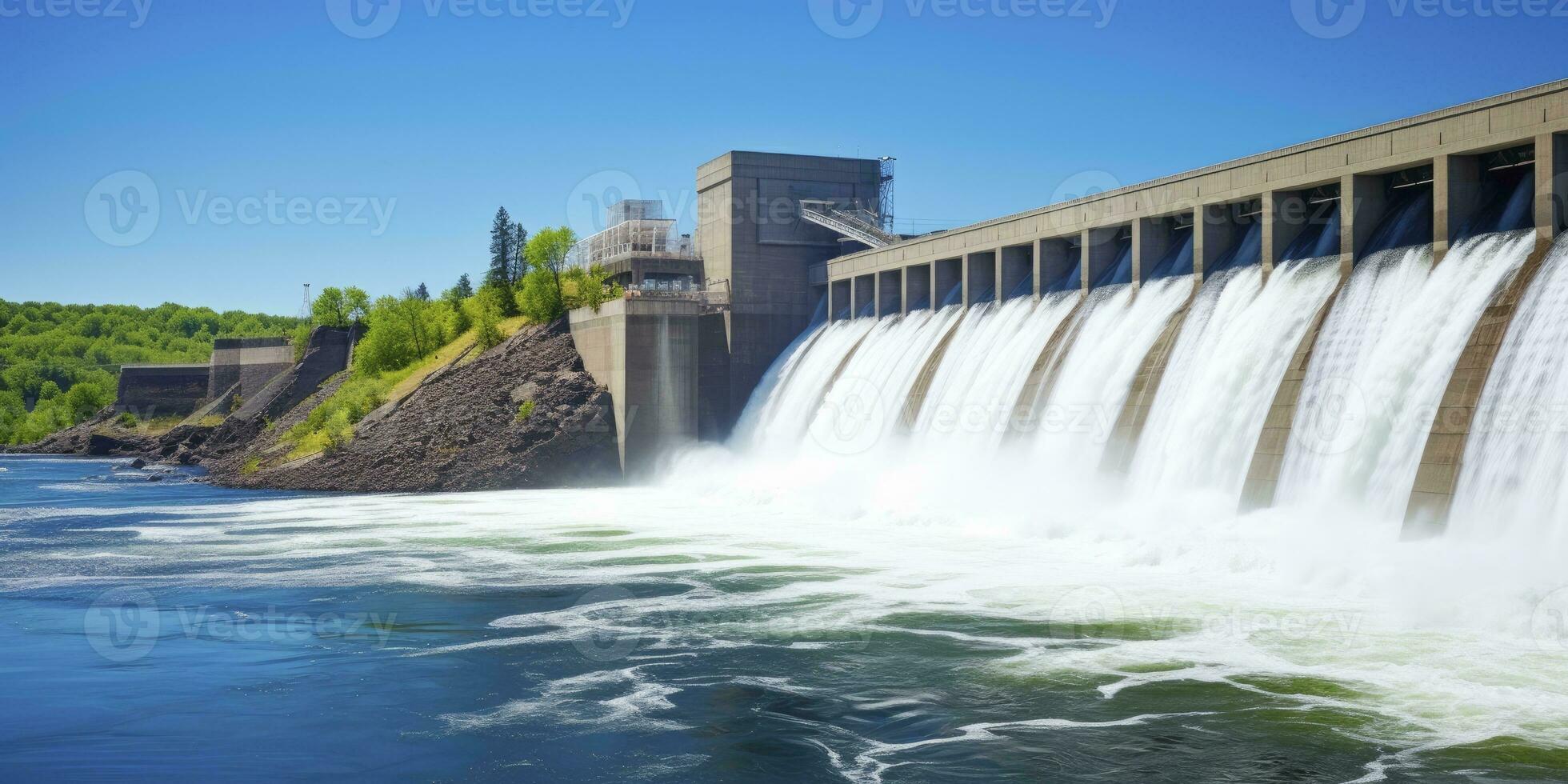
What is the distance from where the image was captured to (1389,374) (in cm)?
2767

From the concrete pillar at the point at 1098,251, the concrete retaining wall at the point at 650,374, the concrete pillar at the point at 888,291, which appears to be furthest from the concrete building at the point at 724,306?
the concrete pillar at the point at 1098,251

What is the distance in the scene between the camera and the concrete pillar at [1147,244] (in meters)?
40.3

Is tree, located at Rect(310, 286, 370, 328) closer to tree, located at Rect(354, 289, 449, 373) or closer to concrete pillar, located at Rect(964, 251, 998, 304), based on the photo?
tree, located at Rect(354, 289, 449, 373)

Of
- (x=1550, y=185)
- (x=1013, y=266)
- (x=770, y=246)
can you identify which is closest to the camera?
(x=1550, y=185)

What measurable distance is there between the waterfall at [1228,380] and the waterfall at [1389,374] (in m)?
1.45

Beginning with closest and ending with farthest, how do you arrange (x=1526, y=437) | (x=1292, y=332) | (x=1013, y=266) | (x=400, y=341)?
(x=1526, y=437), (x=1292, y=332), (x=1013, y=266), (x=400, y=341)

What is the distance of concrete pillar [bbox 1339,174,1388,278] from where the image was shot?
105 feet

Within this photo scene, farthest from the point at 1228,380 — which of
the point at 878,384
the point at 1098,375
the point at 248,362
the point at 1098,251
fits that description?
the point at 248,362

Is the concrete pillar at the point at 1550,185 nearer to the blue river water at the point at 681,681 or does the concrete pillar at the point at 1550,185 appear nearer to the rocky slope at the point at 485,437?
the blue river water at the point at 681,681

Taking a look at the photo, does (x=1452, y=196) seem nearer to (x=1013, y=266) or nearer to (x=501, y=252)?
(x=1013, y=266)

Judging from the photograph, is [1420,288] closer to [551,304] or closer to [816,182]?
[816,182]

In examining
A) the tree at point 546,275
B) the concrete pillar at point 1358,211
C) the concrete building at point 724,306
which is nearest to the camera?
the concrete pillar at point 1358,211

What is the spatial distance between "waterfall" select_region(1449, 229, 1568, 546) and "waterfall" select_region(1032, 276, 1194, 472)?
11.6m

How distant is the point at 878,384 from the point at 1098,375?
14239 millimetres
